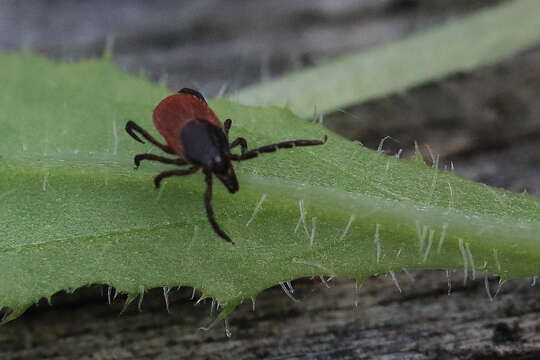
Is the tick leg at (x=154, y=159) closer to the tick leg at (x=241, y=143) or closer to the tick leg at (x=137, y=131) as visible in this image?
the tick leg at (x=137, y=131)

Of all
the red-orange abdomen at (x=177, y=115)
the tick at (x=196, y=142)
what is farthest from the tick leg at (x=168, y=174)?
the red-orange abdomen at (x=177, y=115)

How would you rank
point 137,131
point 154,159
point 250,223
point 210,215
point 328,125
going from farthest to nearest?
point 328,125 → point 137,131 → point 154,159 → point 250,223 → point 210,215

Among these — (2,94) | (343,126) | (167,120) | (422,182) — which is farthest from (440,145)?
(2,94)

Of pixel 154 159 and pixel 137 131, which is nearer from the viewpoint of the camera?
pixel 154 159

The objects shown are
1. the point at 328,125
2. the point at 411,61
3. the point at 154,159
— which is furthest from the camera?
the point at 411,61

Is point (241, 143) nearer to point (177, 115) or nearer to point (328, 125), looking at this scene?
point (177, 115)

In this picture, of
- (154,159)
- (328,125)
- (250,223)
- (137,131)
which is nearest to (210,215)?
(250,223)

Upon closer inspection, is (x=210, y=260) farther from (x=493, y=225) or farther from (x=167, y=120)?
(x=493, y=225)
